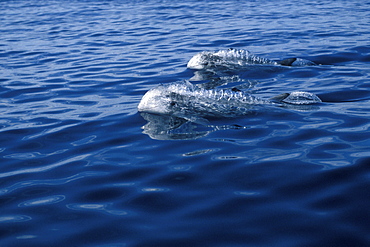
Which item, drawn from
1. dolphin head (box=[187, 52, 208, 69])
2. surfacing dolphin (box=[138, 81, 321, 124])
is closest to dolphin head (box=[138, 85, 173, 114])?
surfacing dolphin (box=[138, 81, 321, 124])

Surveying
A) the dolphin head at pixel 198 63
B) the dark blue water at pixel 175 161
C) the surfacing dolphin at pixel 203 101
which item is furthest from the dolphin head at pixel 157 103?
the dolphin head at pixel 198 63

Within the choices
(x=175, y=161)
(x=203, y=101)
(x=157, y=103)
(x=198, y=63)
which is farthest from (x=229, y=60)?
(x=175, y=161)

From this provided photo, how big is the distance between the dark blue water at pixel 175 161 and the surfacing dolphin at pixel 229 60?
15.1 inches

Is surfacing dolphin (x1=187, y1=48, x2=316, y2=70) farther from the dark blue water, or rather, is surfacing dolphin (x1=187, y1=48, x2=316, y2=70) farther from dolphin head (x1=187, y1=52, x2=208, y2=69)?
the dark blue water

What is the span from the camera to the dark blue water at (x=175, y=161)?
3.62m

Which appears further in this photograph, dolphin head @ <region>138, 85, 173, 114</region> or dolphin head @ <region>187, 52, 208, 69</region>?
dolphin head @ <region>187, 52, 208, 69</region>

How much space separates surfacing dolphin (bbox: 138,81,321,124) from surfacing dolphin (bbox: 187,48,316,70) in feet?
8.83

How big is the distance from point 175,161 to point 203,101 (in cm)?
215

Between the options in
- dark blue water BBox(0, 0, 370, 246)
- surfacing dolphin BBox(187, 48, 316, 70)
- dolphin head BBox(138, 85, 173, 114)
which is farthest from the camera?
surfacing dolphin BBox(187, 48, 316, 70)

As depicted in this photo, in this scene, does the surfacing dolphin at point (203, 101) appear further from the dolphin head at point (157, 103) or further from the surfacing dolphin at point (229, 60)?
the surfacing dolphin at point (229, 60)

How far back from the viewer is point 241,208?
3.88 m

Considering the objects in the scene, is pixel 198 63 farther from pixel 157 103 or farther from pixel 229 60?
pixel 157 103

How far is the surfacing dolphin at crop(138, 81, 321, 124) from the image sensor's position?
6645mm

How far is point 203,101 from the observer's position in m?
6.97
